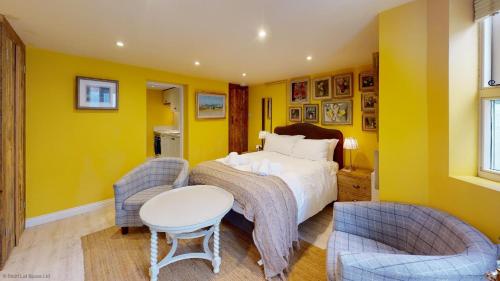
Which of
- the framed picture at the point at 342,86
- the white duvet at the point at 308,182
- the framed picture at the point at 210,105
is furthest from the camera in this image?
the framed picture at the point at 210,105

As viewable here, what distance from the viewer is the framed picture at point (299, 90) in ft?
13.9

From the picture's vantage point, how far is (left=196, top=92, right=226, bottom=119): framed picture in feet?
14.8

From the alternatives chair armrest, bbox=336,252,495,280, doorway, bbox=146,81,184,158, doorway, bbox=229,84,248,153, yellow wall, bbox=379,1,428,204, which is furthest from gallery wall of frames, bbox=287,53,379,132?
doorway, bbox=146,81,184,158

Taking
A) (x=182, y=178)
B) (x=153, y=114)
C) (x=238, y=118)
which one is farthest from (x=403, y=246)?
(x=153, y=114)

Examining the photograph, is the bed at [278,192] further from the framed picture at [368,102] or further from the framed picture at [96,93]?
the framed picture at [96,93]

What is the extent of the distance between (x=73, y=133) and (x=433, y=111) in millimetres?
4123

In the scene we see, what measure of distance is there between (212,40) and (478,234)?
2.66 metres

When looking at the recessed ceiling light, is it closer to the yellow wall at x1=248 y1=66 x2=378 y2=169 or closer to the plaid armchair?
the plaid armchair

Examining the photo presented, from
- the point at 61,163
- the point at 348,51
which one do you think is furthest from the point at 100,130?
the point at 348,51

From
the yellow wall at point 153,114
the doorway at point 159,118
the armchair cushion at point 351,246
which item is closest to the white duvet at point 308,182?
the armchair cushion at point 351,246

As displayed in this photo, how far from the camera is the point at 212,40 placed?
2416 millimetres

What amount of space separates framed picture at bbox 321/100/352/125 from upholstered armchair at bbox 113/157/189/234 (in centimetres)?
265

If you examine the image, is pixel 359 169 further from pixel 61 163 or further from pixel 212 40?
pixel 61 163

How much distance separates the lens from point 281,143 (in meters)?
3.98
